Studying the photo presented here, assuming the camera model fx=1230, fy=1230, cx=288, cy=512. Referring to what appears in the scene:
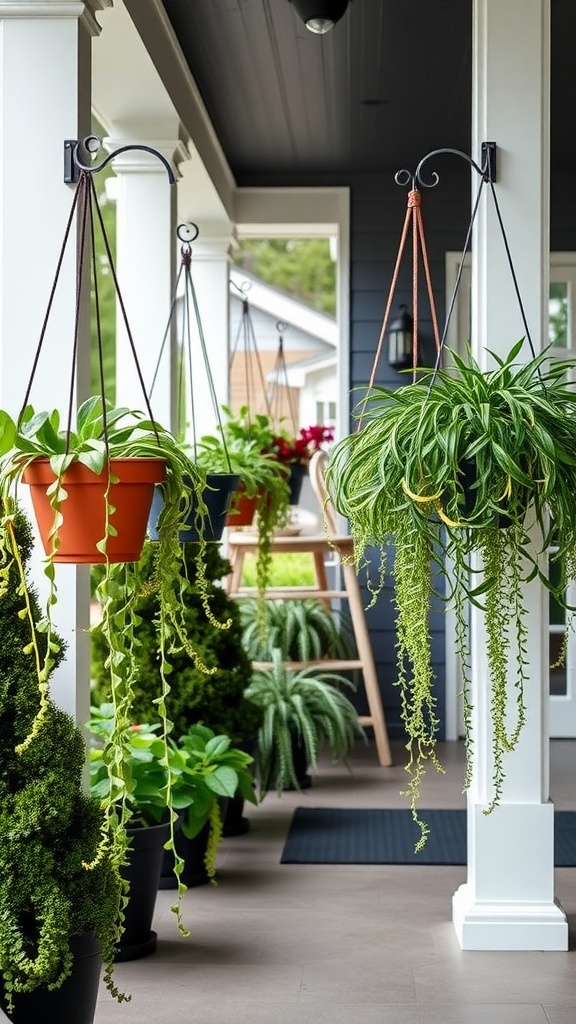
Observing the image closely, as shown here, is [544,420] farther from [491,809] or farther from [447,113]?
[447,113]

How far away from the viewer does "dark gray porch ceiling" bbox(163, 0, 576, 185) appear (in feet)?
13.5

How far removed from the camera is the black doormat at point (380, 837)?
418 cm

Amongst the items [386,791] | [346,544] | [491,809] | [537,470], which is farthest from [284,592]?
[537,470]

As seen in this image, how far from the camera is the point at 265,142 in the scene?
579 cm

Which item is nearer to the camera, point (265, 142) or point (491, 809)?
point (491, 809)

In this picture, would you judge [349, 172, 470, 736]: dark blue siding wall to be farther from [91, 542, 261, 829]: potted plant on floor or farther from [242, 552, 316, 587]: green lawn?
[242, 552, 316, 587]: green lawn

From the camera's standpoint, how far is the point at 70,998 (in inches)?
96.3

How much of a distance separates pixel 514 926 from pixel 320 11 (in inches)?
97.2

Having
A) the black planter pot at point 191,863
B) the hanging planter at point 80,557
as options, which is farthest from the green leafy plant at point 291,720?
the hanging planter at point 80,557

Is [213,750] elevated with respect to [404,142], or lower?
lower

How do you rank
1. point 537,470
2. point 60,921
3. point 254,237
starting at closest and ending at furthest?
point 60,921 < point 537,470 < point 254,237

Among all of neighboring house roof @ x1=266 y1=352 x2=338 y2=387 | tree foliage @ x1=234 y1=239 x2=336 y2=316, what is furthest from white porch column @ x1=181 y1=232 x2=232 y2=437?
tree foliage @ x1=234 y1=239 x2=336 y2=316

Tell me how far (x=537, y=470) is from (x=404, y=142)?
3.55m

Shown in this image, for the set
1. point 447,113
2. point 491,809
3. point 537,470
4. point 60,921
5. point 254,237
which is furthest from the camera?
point 254,237
